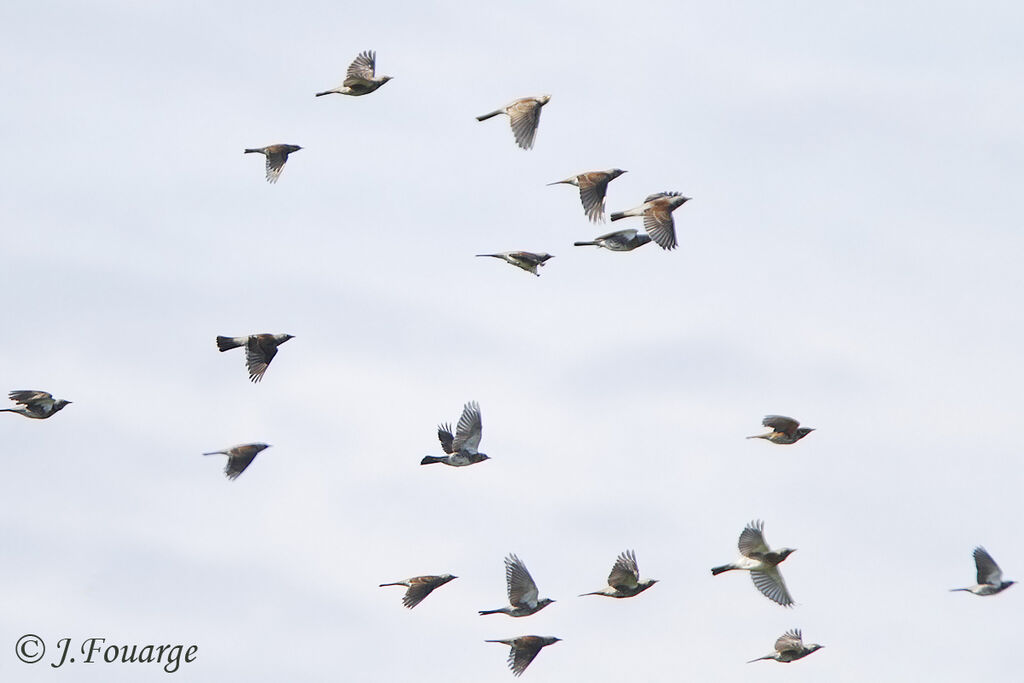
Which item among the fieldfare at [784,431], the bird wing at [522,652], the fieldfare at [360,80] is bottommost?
the bird wing at [522,652]

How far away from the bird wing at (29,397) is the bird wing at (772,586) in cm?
1814

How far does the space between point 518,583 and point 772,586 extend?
615 cm

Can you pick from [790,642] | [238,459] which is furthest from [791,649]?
[238,459]

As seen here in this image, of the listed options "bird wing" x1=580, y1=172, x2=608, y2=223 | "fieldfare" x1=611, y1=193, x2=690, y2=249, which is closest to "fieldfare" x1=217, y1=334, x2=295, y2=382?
"bird wing" x1=580, y1=172, x2=608, y2=223

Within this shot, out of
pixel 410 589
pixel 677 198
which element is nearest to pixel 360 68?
pixel 677 198

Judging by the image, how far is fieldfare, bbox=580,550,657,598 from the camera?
175ft

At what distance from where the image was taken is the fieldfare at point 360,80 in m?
54.3

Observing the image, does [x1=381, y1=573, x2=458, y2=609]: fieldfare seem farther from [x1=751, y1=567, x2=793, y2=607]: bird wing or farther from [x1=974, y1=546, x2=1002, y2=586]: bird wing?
[x1=974, y1=546, x2=1002, y2=586]: bird wing

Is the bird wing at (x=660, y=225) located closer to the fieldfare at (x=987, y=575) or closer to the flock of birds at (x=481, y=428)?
the flock of birds at (x=481, y=428)

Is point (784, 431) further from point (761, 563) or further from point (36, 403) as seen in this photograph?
point (36, 403)

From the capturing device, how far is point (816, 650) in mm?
56125

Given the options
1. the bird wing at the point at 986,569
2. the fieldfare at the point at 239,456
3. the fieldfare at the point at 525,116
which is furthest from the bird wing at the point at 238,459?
the bird wing at the point at 986,569

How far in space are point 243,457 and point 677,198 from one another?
1178cm

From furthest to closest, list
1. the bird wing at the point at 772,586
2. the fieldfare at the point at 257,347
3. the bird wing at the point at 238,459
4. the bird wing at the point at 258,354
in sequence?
the bird wing at the point at 238,459
the bird wing at the point at 258,354
the fieldfare at the point at 257,347
the bird wing at the point at 772,586
